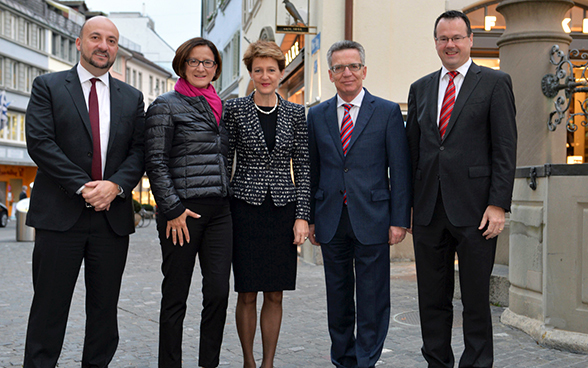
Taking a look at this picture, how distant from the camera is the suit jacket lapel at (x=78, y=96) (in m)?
3.77

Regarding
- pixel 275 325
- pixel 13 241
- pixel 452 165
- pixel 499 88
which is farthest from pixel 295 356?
pixel 13 241

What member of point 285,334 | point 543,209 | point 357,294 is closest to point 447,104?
point 357,294

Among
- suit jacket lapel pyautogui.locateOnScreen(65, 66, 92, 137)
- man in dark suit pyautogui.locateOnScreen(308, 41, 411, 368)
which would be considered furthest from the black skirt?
suit jacket lapel pyautogui.locateOnScreen(65, 66, 92, 137)

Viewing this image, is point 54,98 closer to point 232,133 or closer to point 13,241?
point 232,133

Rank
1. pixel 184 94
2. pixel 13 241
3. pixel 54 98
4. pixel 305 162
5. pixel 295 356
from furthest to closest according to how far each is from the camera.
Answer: pixel 13 241 → pixel 295 356 → pixel 305 162 → pixel 184 94 → pixel 54 98

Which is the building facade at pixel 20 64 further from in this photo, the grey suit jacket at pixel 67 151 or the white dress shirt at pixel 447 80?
the white dress shirt at pixel 447 80

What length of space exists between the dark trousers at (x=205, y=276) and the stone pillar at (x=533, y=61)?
4149 mm

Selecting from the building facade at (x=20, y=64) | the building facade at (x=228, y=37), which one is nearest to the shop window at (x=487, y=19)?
the building facade at (x=228, y=37)

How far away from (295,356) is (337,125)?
6.07ft

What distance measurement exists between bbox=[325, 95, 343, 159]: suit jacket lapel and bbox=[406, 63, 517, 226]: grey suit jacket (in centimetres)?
62

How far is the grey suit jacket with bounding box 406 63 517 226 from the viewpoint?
381 cm

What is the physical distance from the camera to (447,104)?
401 centimetres

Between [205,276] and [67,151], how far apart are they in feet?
3.75

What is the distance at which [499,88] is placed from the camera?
12.7ft
